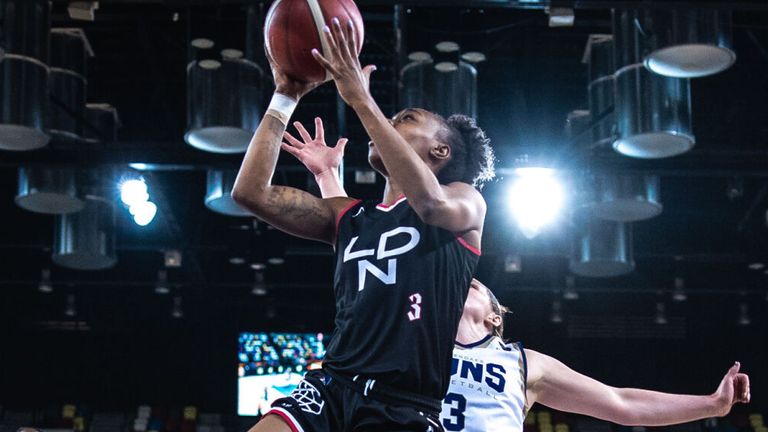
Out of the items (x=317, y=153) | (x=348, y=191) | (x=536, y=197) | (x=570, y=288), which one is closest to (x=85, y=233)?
(x=348, y=191)

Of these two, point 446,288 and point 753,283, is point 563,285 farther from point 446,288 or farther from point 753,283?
point 446,288

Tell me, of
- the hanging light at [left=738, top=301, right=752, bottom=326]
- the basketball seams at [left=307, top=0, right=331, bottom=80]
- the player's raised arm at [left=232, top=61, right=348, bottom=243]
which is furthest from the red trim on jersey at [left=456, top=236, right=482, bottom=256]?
the hanging light at [left=738, top=301, right=752, bottom=326]

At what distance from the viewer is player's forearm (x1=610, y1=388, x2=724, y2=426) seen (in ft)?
14.9

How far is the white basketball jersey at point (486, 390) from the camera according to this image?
15.0ft

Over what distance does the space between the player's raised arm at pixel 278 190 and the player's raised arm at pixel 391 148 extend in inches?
10.9

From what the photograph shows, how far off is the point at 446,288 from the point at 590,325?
14.2m

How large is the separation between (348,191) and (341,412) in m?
10.1

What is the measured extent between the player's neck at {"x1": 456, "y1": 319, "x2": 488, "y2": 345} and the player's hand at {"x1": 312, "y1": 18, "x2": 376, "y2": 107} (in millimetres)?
1855

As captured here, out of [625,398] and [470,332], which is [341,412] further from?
[470,332]

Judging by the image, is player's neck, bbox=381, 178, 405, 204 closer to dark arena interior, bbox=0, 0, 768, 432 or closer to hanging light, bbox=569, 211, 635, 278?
dark arena interior, bbox=0, 0, 768, 432

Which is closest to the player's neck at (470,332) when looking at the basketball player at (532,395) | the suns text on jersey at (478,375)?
the basketball player at (532,395)

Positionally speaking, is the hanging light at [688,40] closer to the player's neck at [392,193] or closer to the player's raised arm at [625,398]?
the player's raised arm at [625,398]

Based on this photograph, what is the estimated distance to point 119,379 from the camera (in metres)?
17.4

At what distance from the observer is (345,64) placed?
130 inches
